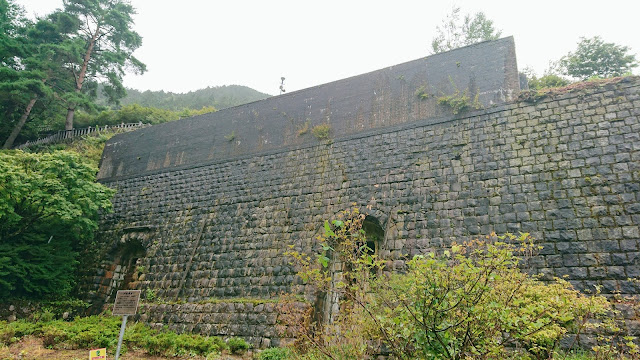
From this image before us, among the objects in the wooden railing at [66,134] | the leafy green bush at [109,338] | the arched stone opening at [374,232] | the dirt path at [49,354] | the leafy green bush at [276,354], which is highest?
the wooden railing at [66,134]

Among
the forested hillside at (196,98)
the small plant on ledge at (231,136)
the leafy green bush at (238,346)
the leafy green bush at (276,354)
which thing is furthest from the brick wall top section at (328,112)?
the forested hillside at (196,98)

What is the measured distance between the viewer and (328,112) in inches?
451

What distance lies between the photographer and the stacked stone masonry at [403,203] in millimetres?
6926

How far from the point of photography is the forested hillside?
4572cm

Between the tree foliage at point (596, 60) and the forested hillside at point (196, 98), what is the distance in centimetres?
3314

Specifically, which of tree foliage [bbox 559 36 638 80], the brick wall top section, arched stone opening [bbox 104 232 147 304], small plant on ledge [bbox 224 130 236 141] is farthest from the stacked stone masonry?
tree foliage [bbox 559 36 638 80]

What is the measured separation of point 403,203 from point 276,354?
4285 mm

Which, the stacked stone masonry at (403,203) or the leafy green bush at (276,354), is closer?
the stacked stone masonry at (403,203)

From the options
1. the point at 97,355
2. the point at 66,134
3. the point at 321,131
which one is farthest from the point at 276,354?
the point at 66,134

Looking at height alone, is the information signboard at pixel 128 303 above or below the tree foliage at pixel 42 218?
below

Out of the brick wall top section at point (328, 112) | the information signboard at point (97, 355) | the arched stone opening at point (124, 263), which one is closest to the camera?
the information signboard at point (97, 355)

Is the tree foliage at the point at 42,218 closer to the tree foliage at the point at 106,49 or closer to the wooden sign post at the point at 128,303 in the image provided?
the wooden sign post at the point at 128,303

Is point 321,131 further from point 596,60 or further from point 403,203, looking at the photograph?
point 596,60

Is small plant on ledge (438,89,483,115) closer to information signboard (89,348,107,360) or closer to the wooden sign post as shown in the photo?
the wooden sign post
